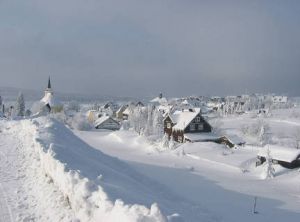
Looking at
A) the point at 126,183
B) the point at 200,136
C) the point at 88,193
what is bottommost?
the point at 200,136

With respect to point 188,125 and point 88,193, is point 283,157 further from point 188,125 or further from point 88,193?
Answer: point 88,193

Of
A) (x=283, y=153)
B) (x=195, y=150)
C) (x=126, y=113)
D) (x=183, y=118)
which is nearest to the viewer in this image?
(x=283, y=153)

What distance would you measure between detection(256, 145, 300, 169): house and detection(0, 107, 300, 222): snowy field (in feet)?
4.38

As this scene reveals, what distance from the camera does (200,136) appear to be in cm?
6450

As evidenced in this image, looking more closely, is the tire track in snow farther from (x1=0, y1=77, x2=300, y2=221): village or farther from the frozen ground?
the frozen ground

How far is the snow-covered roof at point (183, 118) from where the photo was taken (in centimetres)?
6712

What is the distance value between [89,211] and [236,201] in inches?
779

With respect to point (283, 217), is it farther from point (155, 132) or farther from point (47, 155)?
point (155, 132)

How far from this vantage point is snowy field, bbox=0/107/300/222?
10.5m

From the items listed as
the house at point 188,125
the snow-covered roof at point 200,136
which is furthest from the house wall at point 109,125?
the snow-covered roof at point 200,136

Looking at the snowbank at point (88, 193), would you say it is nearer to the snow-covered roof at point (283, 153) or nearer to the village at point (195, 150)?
the village at point (195, 150)

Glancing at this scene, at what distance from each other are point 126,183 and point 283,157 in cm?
3439

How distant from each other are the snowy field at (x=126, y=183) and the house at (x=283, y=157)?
52.5 inches

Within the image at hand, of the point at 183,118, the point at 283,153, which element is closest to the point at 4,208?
the point at 283,153
